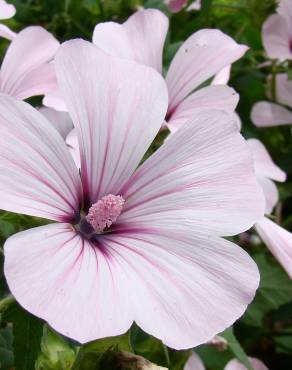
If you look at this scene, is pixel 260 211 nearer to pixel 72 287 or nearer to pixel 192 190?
pixel 192 190

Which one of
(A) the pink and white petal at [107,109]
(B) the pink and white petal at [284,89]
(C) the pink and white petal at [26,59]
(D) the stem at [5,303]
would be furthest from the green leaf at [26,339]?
(B) the pink and white petal at [284,89]

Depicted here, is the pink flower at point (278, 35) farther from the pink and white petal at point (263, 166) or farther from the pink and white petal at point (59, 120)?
the pink and white petal at point (59, 120)

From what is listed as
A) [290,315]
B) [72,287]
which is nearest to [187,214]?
[72,287]

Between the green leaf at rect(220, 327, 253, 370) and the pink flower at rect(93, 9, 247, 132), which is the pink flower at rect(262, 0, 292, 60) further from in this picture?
the green leaf at rect(220, 327, 253, 370)

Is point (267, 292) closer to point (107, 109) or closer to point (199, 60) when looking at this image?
point (199, 60)

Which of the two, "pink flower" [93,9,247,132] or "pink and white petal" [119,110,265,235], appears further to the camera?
"pink flower" [93,9,247,132]

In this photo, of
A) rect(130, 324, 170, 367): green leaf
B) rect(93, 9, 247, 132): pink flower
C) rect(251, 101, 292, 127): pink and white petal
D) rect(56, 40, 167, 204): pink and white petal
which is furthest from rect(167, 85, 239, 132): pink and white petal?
rect(251, 101, 292, 127): pink and white petal
